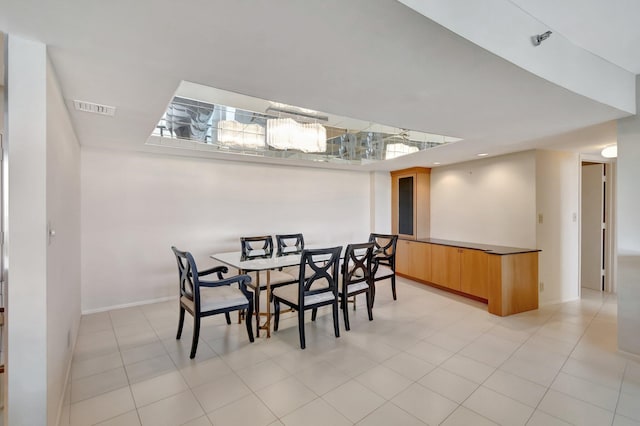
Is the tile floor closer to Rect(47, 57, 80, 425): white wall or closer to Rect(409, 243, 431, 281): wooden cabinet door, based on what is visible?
Rect(47, 57, 80, 425): white wall

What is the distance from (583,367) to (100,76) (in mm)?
4246

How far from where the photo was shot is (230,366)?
2.50 metres

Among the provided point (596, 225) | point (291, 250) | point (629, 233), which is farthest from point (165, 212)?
point (596, 225)

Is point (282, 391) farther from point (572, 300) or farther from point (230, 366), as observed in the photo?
point (572, 300)

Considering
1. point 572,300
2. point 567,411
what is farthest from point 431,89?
point 572,300

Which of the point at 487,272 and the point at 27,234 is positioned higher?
the point at 27,234

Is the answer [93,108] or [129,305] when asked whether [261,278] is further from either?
[93,108]

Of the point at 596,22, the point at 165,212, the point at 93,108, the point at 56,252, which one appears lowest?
the point at 56,252

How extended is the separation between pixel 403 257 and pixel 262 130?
3504 millimetres

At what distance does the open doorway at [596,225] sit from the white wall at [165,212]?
4562 millimetres

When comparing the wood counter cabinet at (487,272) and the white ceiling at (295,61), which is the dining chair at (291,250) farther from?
the wood counter cabinet at (487,272)

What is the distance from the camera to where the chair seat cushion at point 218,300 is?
269 cm

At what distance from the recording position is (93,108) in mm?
2348

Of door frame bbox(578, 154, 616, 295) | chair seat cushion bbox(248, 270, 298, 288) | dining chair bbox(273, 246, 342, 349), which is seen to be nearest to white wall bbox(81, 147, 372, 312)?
chair seat cushion bbox(248, 270, 298, 288)
